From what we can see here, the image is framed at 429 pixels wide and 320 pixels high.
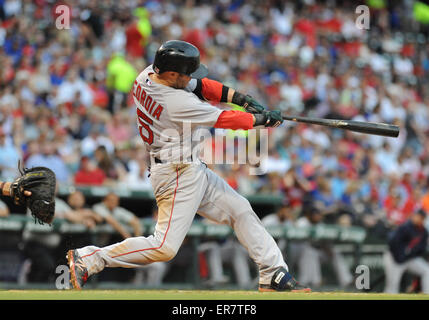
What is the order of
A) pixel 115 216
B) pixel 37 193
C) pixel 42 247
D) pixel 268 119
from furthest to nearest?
pixel 115 216
pixel 42 247
pixel 268 119
pixel 37 193

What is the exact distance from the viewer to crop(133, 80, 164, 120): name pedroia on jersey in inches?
199

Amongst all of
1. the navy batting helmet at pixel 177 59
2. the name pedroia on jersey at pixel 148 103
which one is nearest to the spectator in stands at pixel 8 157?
the name pedroia on jersey at pixel 148 103

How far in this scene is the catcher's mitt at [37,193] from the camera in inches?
200

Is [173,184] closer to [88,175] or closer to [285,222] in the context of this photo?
[88,175]

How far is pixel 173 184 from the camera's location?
5168 mm

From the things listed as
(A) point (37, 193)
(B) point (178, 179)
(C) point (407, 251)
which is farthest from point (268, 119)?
(C) point (407, 251)

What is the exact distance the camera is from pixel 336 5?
17406 millimetres

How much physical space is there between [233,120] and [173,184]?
2.15 feet

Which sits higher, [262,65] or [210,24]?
[210,24]

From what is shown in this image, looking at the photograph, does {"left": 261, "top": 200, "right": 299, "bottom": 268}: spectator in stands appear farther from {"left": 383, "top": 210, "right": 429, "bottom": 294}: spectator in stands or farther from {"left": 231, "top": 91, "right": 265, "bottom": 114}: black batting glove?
{"left": 231, "top": 91, "right": 265, "bottom": 114}: black batting glove

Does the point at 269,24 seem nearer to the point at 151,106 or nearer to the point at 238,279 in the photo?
the point at 238,279

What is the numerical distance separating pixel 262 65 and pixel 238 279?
580 cm

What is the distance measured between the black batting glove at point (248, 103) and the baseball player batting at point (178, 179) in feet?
0.08
